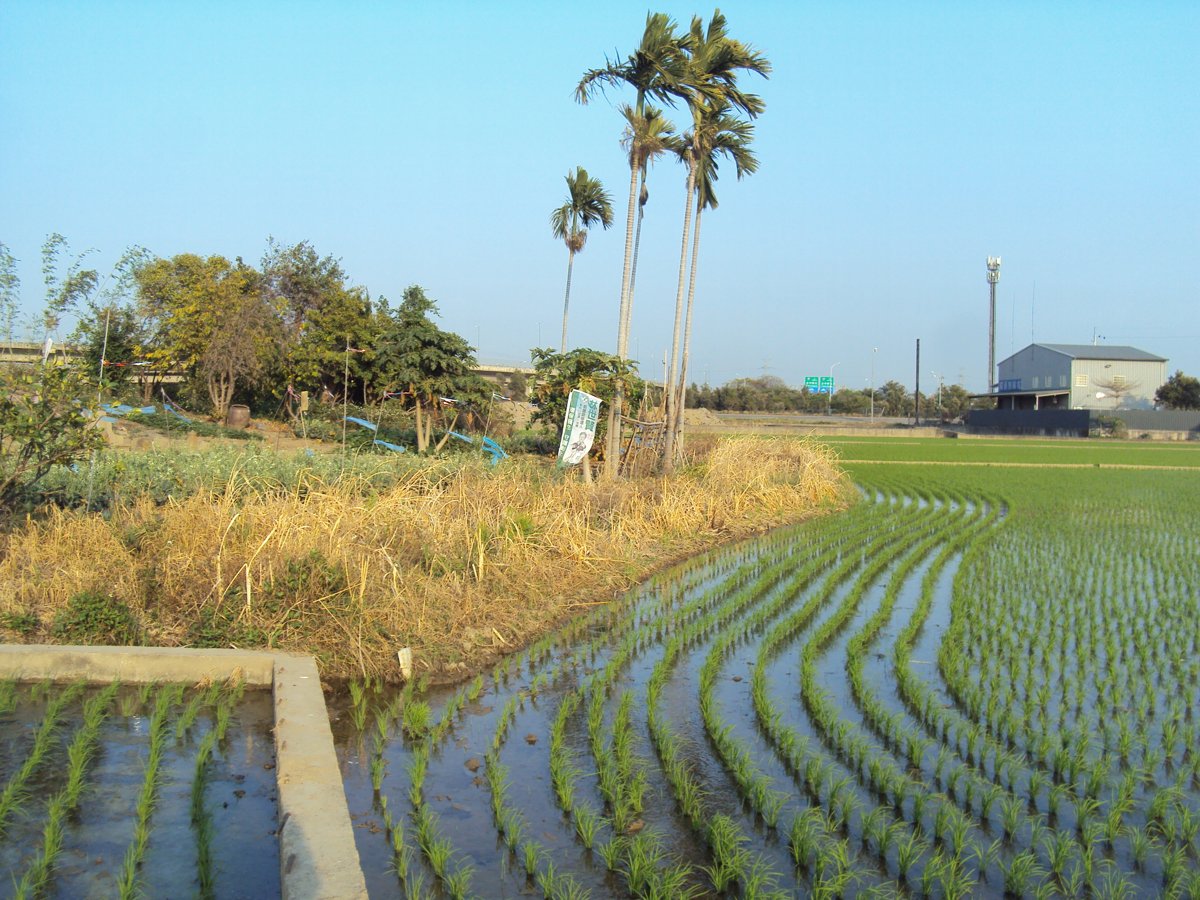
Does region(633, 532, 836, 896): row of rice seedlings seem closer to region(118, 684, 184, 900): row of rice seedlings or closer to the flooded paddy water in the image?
the flooded paddy water

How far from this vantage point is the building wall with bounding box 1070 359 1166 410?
71.6m

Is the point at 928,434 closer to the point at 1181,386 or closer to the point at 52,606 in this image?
the point at 1181,386

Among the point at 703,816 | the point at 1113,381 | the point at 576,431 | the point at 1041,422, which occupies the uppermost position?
the point at 1113,381

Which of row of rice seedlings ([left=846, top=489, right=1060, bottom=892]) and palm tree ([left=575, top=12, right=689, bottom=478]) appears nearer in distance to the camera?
row of rice seedlings ([left=846, top=489, right=1060, bottom=892])

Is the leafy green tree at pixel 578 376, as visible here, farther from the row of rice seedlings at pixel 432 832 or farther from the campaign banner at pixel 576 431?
the row of rice seedlings at pixel 432 832

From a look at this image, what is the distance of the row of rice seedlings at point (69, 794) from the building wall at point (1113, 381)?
244 ft

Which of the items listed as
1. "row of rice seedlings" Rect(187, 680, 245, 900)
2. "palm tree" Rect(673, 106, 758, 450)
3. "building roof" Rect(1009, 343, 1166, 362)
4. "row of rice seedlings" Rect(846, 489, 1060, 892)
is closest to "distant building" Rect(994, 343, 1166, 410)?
"building roof" Rect(1009, 343, 1166, 362)

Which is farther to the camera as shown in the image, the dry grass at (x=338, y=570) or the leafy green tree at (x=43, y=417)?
the leafy green tree at (x=43, y=417)

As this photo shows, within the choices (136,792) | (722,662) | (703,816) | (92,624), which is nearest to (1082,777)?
(703,816)

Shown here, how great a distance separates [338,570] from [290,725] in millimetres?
2457

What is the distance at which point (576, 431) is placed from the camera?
1485 centimetres

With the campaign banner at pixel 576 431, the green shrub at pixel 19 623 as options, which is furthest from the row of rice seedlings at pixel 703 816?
the campaign banner at pixel 576 431

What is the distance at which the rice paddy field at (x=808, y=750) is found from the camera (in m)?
4.75

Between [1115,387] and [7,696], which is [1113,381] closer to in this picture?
[1115,387]
